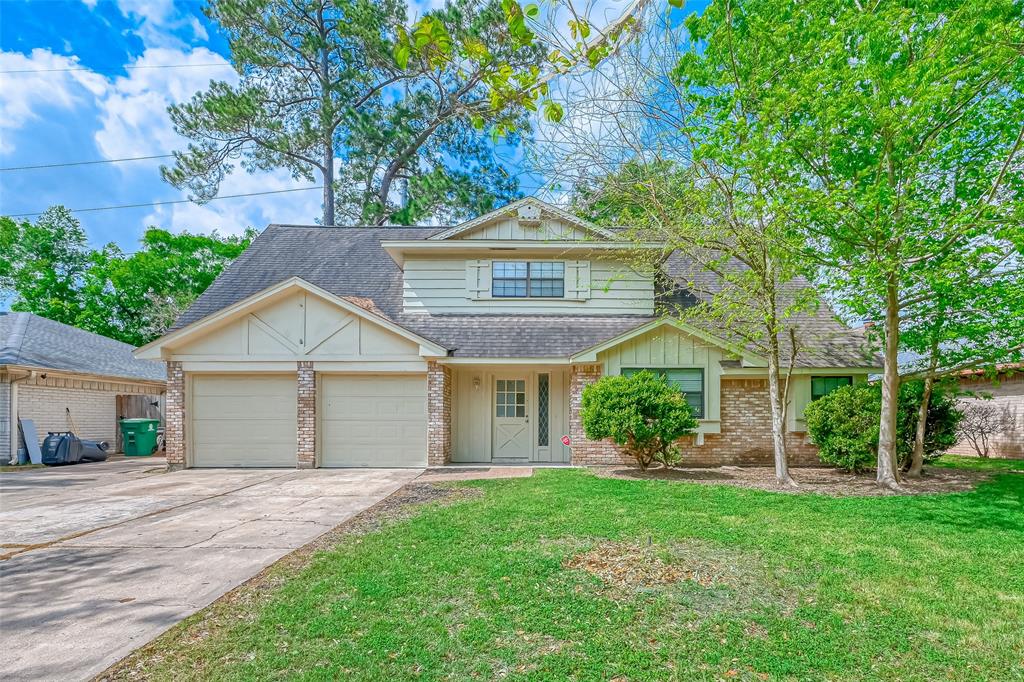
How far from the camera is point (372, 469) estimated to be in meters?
11.7

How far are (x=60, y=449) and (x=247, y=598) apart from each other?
44.1ft

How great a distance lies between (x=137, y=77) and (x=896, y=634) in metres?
17.3

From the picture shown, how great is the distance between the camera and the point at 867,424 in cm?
972

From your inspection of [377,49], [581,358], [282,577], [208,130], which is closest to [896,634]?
[282,577]

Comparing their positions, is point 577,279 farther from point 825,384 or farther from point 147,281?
point 147,281

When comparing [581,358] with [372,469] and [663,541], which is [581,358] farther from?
[663,541]

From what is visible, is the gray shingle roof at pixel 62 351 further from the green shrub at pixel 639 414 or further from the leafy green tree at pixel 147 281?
the green shrub at pixel 639 414

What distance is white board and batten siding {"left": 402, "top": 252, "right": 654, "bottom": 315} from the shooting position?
12.9 metres

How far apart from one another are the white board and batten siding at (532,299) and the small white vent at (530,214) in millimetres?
853

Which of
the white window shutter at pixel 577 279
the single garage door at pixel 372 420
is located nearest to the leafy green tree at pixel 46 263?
the single garage door at pixel 372 420

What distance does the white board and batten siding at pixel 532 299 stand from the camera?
42.4 feet

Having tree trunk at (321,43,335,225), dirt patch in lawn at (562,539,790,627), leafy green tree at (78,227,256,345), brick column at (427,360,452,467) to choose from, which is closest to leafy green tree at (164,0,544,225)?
tree trunk at (321,43,335,225)

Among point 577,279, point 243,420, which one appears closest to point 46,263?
point 243,420

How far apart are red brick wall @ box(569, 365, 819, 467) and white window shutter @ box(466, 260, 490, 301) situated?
3.14 m
